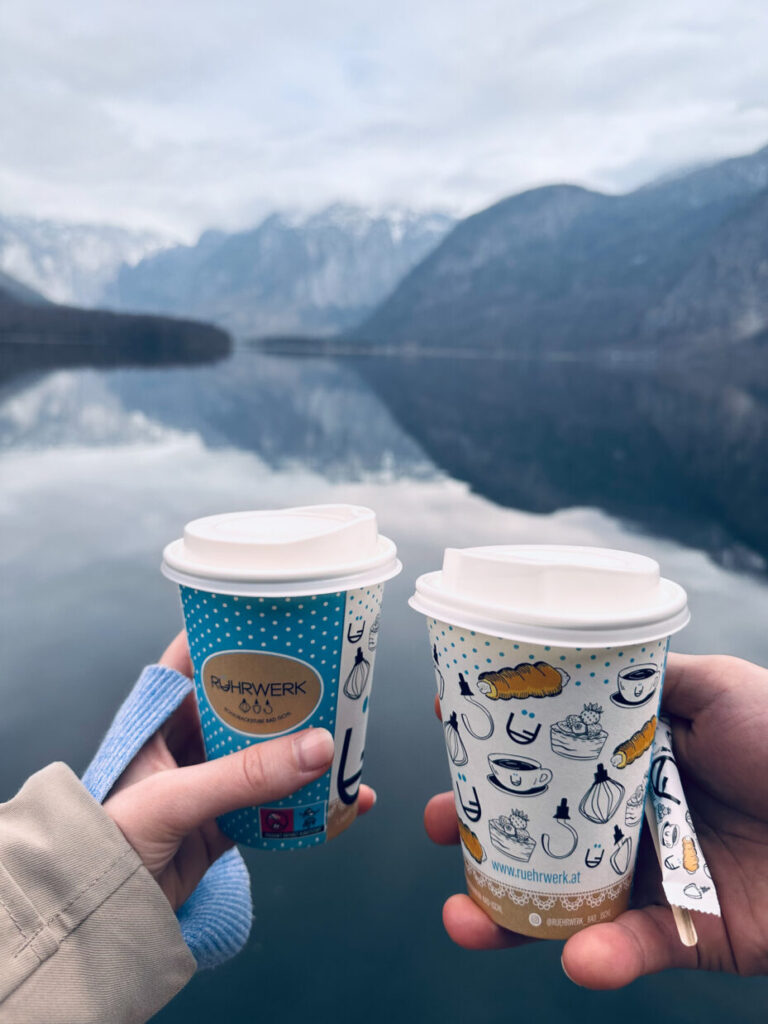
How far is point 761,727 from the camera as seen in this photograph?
1.89 m

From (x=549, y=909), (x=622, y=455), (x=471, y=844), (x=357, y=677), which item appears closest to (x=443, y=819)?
(x=471, y=844)

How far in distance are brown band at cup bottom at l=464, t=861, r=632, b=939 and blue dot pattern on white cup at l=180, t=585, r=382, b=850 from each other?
0.52 meters

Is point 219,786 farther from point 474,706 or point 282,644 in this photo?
point 474,706

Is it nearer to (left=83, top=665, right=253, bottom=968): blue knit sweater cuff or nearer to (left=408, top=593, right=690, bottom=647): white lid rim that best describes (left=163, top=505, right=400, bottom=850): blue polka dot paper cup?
(left=83, top=665, right=253, bottom=968): blue knit sweater cuff

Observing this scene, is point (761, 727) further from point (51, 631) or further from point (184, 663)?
point (51, 631)

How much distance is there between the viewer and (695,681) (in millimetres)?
2051

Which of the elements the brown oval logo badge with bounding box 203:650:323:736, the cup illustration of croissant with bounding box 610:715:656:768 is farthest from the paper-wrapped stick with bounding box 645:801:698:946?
the brown oval logo badge with bounding box 203:650:323:736

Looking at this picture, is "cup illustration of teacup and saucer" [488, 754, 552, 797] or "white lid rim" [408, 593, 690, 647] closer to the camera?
"white lid rim" [408, 593, 690, 647]

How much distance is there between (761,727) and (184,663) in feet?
5.88

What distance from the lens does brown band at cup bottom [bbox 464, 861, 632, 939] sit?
1.70 metres

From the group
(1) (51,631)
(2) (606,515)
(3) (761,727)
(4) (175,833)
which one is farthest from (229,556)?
(2) (606,515)

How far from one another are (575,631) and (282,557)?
0.71 meters

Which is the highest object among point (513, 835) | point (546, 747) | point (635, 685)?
point (635, 685)

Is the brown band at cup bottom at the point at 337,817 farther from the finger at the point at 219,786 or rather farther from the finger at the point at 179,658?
the finger at the point at 179,658
